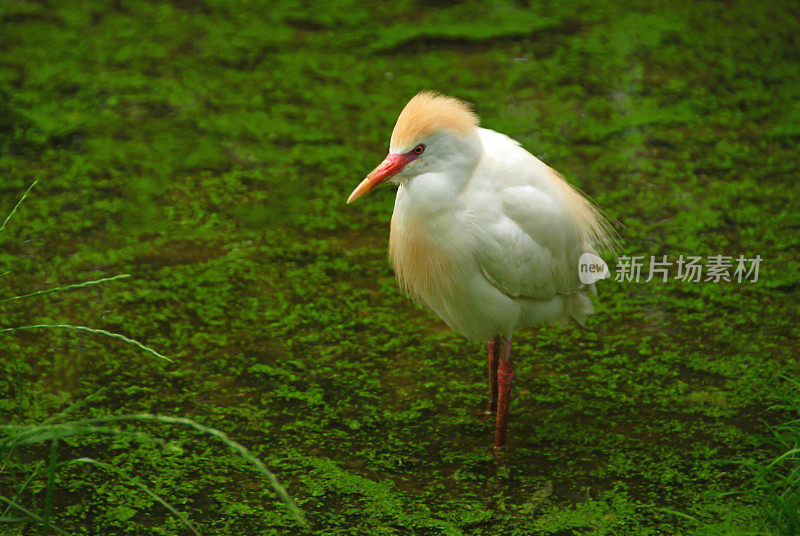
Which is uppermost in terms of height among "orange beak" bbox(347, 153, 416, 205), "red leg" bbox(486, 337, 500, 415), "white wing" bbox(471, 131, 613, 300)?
"orange beak" bbox(347, 153, 416, 205)

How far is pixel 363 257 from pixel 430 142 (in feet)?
4.49

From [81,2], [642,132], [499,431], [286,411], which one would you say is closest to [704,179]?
[642,132]

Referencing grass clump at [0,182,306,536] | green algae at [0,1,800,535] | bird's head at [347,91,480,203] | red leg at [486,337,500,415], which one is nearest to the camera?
grass clump at [0,182,306,536]

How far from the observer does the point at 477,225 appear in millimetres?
3033

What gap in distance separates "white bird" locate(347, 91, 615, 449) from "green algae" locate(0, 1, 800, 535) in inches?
17.5

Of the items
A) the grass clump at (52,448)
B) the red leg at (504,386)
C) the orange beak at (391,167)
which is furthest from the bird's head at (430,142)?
the grass clump at (52,448)

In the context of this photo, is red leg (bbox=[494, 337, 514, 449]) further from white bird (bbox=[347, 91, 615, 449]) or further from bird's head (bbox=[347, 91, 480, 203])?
bird's head (bbox=[347, 91, 480, 203])

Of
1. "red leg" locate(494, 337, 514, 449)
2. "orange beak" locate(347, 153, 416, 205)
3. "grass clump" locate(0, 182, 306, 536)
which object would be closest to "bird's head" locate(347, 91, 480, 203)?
"orange beak" locate(347, 153, 416, 205)

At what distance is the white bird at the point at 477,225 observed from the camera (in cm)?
302

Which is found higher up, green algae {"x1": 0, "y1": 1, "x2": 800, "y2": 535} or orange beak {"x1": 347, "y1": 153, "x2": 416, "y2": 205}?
orange beak {"x1": 347, "y1": 153, "x2": 416, "y2": 205}

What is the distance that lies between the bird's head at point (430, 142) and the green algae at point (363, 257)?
0.92m

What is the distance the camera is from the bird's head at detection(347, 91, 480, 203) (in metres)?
2.98

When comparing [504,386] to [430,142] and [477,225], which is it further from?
[430,142]

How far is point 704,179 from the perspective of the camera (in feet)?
15.6
